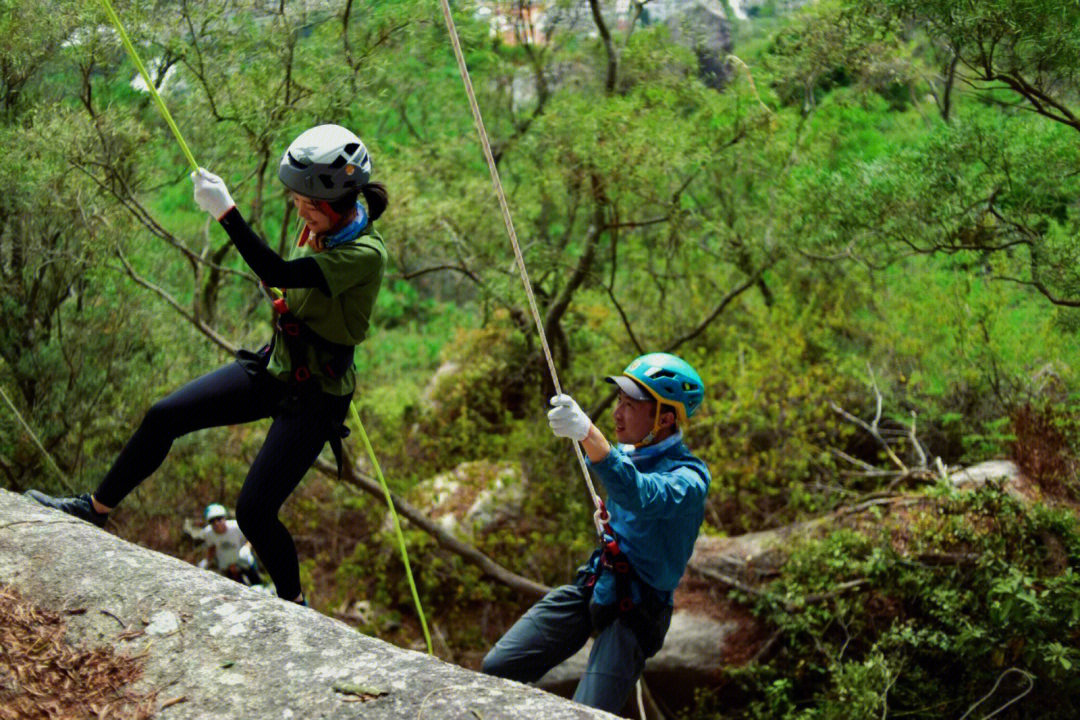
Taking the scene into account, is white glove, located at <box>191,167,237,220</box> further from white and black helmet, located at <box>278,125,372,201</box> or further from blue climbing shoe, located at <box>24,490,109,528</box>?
blue climbing shoe, located at <box>24,490,109,528</box>

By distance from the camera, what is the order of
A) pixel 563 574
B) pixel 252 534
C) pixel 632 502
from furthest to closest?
1. pixel 563 574
2. pixel 252 534
3. pixel 632 502

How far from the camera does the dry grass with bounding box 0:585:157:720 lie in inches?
104

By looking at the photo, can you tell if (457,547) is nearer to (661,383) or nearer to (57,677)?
(661,383)

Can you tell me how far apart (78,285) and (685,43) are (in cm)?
702

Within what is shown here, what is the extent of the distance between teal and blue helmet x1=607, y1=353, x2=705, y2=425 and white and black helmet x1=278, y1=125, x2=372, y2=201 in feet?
3.98

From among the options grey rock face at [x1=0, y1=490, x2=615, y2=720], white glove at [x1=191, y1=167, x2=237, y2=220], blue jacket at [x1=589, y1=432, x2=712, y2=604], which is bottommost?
blue jacket at [x1=589, y1=432, x2=712, y2=604]

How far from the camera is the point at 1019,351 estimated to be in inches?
355

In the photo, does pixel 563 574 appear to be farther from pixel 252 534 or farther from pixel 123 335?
pixel 252 534

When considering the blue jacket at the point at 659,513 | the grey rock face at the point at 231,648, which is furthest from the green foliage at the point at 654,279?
the grey rock face at the point at 231,648

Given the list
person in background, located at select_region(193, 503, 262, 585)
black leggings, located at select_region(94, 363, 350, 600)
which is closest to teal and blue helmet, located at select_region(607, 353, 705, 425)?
black leggings, located at select_region(94, 363, 350, 600)

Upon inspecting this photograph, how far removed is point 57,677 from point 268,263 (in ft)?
4.80

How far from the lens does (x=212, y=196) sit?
363 centimetres

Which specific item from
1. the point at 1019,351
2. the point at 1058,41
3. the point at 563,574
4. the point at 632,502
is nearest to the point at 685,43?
the point at 1019,351

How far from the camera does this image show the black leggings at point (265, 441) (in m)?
4.02
